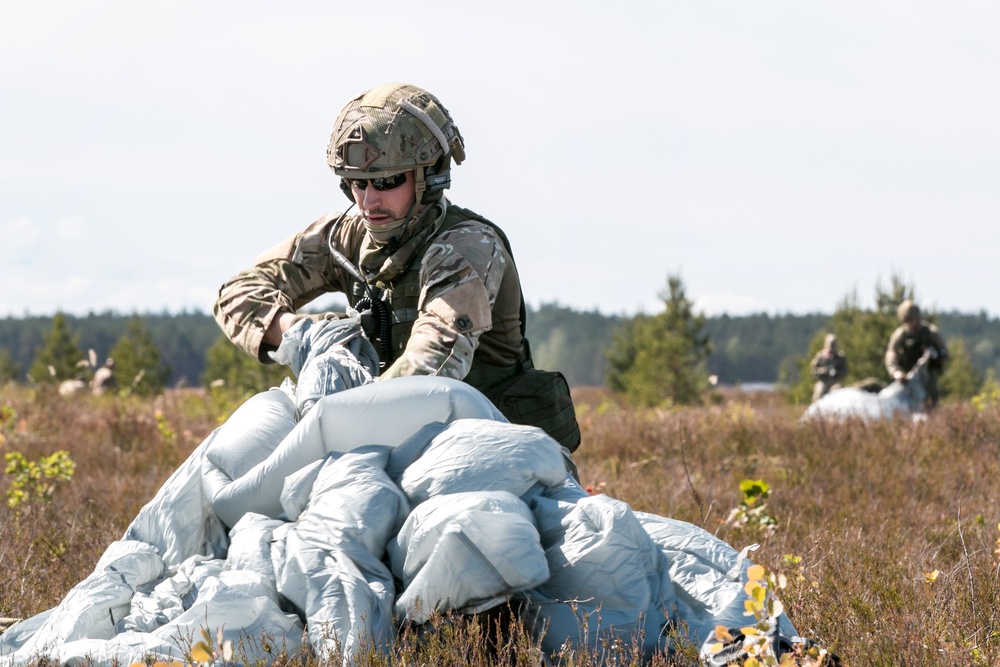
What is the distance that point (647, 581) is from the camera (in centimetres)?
301

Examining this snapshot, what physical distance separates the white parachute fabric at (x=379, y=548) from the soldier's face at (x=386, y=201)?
0.90 m

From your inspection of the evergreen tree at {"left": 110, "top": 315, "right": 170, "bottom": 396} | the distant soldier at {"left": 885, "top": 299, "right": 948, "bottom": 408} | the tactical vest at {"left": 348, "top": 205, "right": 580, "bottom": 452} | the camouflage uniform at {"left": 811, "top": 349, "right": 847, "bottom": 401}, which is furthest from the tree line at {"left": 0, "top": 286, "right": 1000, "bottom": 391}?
the tactical vest at {"left": 348, "top": 205, "right": 580, "bottom": 452}

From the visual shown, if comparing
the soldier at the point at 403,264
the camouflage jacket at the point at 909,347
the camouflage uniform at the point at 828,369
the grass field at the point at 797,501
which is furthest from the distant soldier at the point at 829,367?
the soldier at the point at 403,264

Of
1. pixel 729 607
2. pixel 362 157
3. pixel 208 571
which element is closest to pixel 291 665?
pixel 208 571

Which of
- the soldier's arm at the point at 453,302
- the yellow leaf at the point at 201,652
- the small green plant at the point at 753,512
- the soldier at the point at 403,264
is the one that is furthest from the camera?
the small green plant at the point at 753,512

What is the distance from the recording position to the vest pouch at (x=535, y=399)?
4.20 m

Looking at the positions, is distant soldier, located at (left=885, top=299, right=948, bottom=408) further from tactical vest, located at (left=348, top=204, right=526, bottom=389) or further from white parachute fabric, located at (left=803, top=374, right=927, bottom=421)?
tactical vest, located at (left=348, top=204, right=526, bottom=389)

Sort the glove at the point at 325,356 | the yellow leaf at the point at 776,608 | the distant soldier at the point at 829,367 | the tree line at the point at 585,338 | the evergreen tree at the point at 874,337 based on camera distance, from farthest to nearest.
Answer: the tree line at the point at 585,338 → the evergreen tree at the point at 874,337 → the distant soldier at the point at 829,367 → the glove at the point at 325,356 → the yellow leaf at the point at 776,608

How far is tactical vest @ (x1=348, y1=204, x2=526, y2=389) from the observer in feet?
13.2

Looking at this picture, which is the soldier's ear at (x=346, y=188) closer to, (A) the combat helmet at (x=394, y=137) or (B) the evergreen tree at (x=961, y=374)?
(A) the combat helmet at (x=394, y=137)

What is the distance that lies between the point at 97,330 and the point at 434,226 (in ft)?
431

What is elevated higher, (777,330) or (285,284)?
A: (285,284)

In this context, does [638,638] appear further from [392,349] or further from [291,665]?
[392,349]

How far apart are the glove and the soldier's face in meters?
0.38
